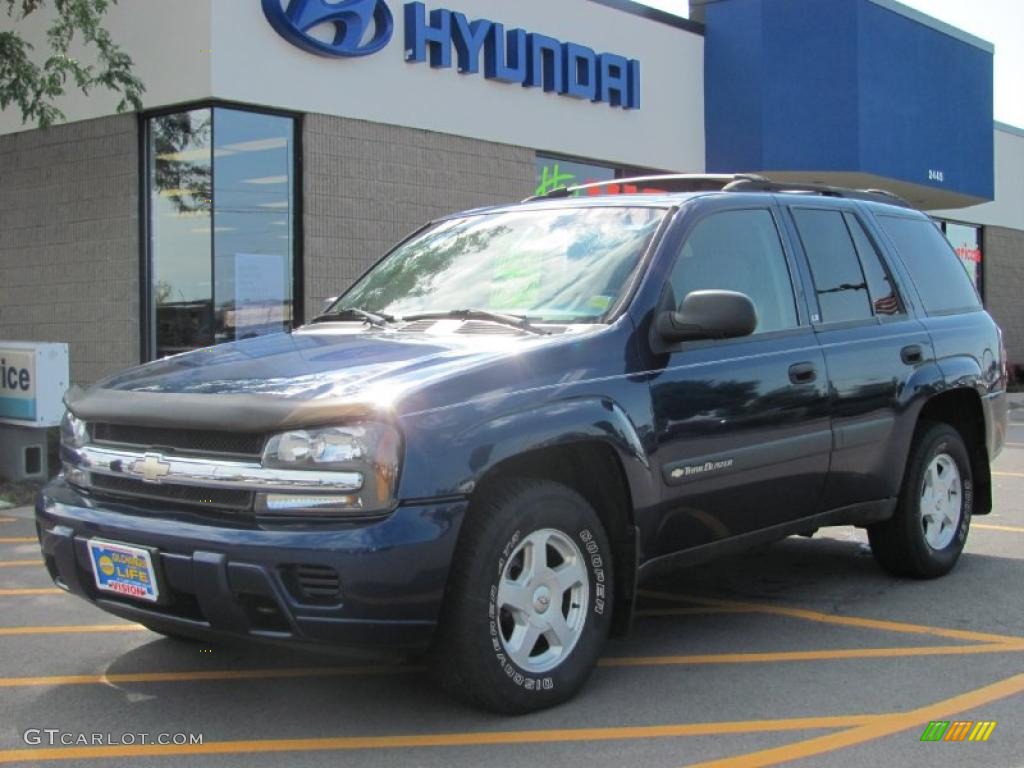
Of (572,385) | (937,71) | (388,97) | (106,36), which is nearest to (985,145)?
(937,71)

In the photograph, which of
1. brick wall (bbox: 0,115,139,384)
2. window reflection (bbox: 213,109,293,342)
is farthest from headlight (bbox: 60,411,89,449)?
brick wall (bbox: 0,115,139,384)

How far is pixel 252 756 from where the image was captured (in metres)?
3.73

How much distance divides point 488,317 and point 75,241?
30.9 feet

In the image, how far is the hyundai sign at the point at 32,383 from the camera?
9531 mm

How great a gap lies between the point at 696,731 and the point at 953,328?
3.20 meters

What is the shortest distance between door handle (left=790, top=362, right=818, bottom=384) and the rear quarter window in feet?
4.49

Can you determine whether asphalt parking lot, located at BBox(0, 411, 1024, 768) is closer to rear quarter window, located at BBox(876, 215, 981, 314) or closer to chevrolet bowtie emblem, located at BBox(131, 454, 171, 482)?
chevrolet bowtie emblem, located at BBox(131, 454, 171, 482)

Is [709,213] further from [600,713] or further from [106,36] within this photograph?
[106,36]

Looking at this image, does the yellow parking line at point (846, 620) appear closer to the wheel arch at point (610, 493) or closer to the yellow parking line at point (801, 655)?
the yellow parking line at point (801, 655)

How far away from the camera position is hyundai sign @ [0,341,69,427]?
9531mm

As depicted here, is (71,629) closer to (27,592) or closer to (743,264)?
(27,592)

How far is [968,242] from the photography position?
24.7 meters

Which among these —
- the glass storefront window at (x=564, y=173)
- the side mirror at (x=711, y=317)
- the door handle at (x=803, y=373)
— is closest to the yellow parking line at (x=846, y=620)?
the door handle at (x=803, y=373)

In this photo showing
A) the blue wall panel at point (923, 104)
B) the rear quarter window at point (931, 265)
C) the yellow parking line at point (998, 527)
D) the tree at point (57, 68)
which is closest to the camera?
the rear quarter window at point (931, 265)
